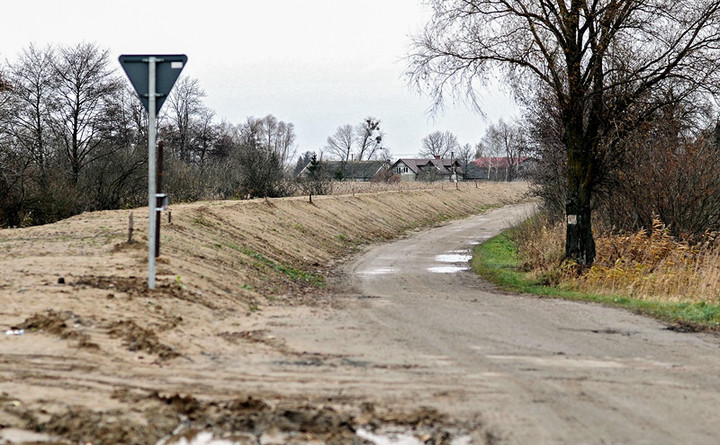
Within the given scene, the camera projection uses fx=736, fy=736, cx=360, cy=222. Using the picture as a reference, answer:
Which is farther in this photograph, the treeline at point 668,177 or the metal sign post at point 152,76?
the treeline at point 668,177

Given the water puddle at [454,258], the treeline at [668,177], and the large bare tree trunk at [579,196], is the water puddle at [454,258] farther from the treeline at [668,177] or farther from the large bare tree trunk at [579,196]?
the large bare tree trunk at [579,196]

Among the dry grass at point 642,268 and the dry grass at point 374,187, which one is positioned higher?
the dry grass at point 374,187

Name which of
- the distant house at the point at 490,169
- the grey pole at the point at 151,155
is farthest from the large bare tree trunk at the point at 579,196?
the distant house at the point at 490,169

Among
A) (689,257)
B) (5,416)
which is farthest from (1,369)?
(689,257)

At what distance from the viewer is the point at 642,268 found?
17.4 metres

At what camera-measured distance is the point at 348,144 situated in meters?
132

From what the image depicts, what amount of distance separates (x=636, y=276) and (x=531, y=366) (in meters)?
10.0

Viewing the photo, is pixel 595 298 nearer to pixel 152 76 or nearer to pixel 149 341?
pixel 152 76

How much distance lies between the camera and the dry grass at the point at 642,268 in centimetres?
1528

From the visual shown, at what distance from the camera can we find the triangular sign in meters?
10.6

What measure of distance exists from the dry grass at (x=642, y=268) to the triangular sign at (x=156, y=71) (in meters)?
10.1

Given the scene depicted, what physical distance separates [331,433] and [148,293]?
19.0 feet

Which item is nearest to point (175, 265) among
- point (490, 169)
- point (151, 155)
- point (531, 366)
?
point (151, 155)

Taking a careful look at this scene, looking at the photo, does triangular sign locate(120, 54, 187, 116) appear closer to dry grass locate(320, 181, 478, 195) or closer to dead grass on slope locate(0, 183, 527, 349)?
dead grass on slope locate(0, 183, 527, 349)
